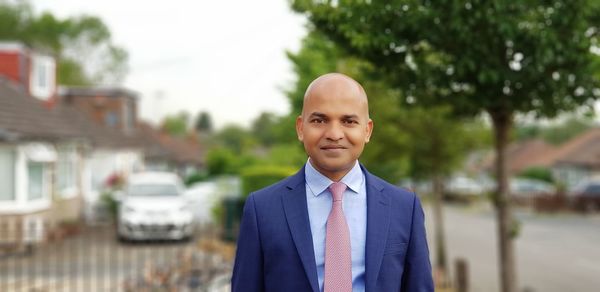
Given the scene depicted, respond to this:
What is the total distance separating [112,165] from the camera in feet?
102

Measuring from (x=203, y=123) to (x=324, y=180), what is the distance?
16181 centimetres

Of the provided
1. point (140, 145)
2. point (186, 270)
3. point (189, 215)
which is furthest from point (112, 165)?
point (186, 270)

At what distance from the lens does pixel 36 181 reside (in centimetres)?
1831

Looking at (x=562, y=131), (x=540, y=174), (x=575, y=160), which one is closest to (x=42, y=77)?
(x=575, y=160)

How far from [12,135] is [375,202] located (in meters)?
14.8

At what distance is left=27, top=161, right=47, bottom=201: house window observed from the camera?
58.4 feet

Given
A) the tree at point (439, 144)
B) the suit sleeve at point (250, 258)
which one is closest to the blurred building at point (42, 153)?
the tree at point (439, 144)

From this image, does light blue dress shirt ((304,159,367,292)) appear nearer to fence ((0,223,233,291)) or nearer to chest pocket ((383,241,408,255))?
chest pocket ((383,241,408,255))

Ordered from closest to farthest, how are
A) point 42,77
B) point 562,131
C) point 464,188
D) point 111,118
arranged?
point 42,77 → point 111,118 → point 464,188 → point 562,131

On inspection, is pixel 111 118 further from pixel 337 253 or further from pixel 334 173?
pixel 337 253

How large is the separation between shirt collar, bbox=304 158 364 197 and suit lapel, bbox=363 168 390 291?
6 centimetres

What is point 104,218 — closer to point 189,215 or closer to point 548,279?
point 189,215

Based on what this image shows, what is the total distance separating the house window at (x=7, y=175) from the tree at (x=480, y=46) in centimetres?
1299

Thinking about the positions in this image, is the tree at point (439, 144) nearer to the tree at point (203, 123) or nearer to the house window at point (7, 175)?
the house window at point (7, 175)
